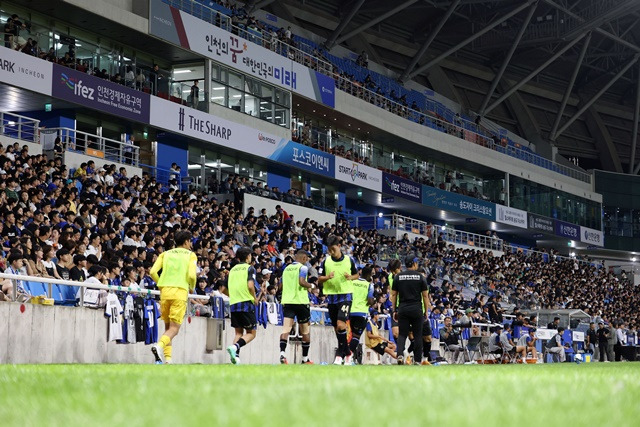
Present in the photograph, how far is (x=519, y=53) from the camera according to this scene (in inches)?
2881

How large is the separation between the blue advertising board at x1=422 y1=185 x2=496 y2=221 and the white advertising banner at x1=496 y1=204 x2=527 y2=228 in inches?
24.8

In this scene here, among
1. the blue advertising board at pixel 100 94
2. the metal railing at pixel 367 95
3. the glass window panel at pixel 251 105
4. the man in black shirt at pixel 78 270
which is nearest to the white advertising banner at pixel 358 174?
the metal railing at pixel 367 95

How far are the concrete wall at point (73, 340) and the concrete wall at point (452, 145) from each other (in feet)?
101

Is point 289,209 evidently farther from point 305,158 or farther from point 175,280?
point 175,280

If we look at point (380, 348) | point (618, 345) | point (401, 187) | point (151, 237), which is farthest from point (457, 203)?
point (380, 348)

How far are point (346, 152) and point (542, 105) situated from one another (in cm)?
3478

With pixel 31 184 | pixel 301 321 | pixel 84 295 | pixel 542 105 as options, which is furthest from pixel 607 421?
pixel 542 105

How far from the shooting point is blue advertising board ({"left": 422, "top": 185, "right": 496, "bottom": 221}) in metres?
56.2

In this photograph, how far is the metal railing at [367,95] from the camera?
40.0 m

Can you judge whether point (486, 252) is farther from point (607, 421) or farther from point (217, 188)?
point (607, 421)

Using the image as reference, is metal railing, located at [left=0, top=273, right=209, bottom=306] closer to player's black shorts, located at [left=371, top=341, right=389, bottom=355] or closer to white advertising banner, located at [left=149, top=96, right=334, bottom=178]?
player's black shorts, located at [left=371, top=341, right=389, bottom=355]

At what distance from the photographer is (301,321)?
16109mm

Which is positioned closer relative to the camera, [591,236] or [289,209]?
[289,209]

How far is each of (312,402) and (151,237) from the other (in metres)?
18.8
